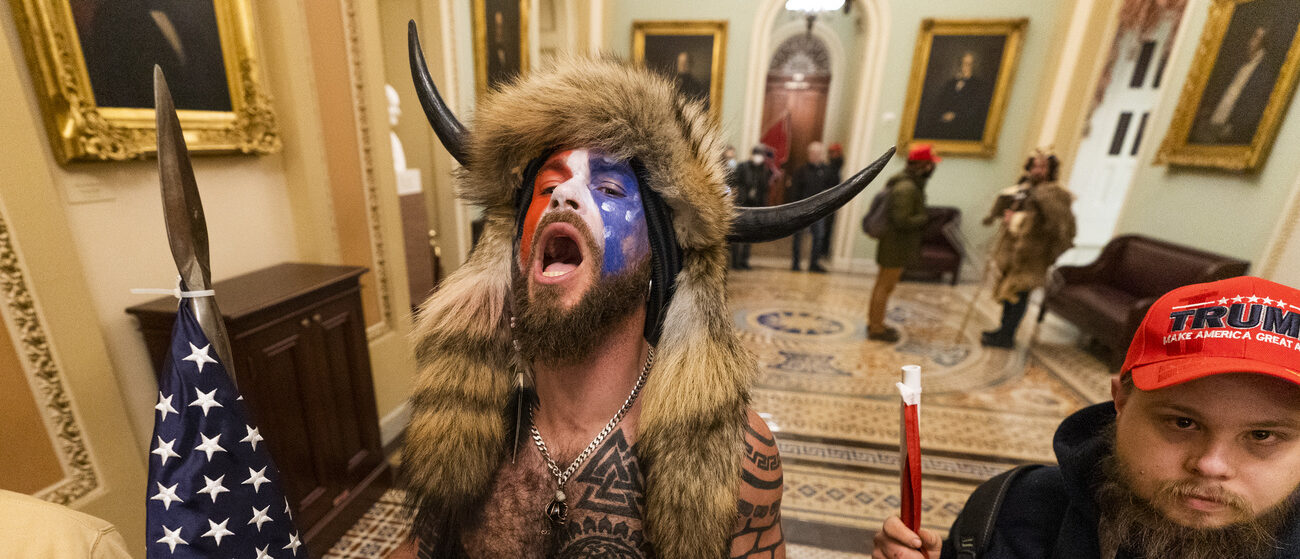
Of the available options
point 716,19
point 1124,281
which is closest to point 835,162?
point 716,19

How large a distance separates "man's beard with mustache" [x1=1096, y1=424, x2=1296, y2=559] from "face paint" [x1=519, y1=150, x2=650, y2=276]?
3.67 ft

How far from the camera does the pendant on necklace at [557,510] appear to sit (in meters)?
1.08

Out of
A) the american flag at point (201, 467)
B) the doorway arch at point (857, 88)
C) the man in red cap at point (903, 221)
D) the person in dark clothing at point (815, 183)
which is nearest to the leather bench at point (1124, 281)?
the man in red cap at point (903, 221)

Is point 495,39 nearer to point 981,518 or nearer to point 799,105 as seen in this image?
point 981,518

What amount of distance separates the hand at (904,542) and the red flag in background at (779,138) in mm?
9425

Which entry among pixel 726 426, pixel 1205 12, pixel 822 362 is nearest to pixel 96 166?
pixel 726 426

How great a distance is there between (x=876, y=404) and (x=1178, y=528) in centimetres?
303

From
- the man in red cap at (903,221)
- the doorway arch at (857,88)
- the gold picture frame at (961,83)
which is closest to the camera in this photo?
the man in red cap at (903,221)

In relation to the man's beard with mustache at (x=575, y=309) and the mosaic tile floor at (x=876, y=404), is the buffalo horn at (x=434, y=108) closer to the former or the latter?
the man's beard with mustache at (x=575, y=309)

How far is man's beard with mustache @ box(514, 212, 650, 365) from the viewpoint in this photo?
98cm

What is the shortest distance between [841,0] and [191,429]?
24.4 feet

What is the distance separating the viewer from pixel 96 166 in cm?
167

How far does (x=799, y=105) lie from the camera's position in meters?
10.0

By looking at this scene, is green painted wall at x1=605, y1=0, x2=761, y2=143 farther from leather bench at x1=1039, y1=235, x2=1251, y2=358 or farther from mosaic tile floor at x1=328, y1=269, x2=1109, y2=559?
leather bench at x1=1039, y1=235, x2=1251, y2=358
